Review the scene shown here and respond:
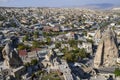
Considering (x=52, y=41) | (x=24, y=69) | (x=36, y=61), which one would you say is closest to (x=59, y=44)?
(x=52, y=41)

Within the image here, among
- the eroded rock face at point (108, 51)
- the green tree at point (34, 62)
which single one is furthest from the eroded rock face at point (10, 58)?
the eroded rock face at point (108, 51)

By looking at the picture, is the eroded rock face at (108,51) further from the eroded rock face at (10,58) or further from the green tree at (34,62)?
the eroded rock face at (10,58)

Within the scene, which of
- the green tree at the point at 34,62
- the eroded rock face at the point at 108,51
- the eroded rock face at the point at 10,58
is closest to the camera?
the eroded rock face at the point at 10,58

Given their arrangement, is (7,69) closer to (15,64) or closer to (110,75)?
(15,64)

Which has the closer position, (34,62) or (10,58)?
(10,58)

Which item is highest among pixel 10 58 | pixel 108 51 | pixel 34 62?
pixel 10 58

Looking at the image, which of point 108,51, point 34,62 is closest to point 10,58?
point 34,62

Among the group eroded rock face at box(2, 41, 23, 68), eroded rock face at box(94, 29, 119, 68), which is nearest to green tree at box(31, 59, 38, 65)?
eroded rock face at box(2, 41, 23, 68)

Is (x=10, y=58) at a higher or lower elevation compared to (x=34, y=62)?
higher

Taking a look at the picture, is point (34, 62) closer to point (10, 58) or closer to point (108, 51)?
point (10, 58)
